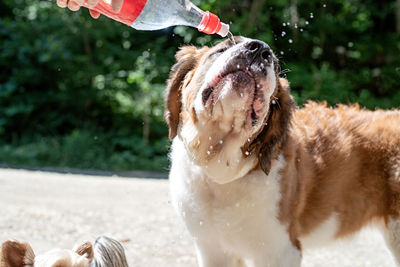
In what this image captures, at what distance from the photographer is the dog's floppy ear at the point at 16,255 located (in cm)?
245

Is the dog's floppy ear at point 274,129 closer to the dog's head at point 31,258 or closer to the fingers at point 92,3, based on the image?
the fingers at point 92,3

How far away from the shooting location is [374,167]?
3953 mm

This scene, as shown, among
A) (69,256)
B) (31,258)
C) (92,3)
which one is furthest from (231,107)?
(31,258)

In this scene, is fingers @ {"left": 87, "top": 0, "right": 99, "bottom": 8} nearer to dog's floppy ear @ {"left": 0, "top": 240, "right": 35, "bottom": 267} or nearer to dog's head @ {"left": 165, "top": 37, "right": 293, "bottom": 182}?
dog's head @ {"left": 165, "top": 37, "right": 293, "bottom": 182}

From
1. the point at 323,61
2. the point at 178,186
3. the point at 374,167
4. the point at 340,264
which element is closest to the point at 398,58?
the point at 323,61

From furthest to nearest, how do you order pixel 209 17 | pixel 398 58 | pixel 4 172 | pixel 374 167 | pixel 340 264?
pixel 398 58 → pixel 4 172 → pixel 340 264 → pixel 374 167 → pixel 209 17

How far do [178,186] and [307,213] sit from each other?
35.0 inches

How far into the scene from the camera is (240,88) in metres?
3.21

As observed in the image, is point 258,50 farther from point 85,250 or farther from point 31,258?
Answer: point 31,258

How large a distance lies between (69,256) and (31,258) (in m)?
0.18

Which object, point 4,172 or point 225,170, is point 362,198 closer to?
point 225,170

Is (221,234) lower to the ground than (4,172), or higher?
higher

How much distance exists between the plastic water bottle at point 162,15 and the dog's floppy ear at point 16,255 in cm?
140

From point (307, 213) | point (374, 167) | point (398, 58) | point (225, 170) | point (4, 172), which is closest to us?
point (225, 170)
